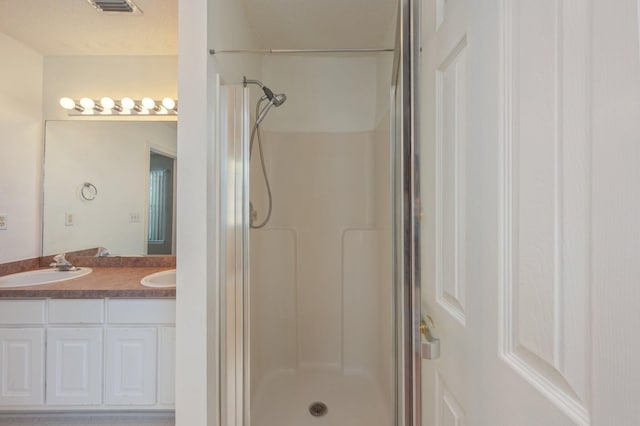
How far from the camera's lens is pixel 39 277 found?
6.31 ft

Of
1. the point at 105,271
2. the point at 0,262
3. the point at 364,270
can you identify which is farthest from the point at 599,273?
the point at 0,262

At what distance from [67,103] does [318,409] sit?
8.96ft

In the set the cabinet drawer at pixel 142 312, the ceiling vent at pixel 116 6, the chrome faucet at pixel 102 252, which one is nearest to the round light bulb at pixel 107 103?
the ceiling vent at pixel 116 6

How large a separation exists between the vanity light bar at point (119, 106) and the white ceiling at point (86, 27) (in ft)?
1.11

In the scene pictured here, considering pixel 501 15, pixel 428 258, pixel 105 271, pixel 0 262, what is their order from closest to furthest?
pixel 501 15 < pixel 428 258 < pixel 0 262 < pixel 105 271

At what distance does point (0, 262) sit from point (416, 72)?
2.69 meters

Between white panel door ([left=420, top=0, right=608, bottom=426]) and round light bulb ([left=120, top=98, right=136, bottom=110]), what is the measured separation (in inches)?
84.9

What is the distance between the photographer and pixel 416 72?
1.98 feet

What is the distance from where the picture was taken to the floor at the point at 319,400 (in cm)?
170

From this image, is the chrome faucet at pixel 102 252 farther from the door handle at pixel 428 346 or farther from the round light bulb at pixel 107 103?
the door handle at pixel 428 346

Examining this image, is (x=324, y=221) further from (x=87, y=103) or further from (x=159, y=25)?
(x=87, y=103)

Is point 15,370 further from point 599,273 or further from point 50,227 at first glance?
point 599,273

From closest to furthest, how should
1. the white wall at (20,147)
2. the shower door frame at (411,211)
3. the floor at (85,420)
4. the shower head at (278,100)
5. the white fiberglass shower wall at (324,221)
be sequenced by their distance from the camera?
the shower door frame at (411,211) → the shower head at (278,100) → the floor at (85,420) → the white wall at (20,147) → the white fiberglass shower wall at (324,221)

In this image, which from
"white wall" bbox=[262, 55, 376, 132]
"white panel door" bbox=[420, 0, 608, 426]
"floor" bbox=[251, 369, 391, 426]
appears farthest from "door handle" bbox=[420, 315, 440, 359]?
"white wall" bbox=[262, 55, 376, 132]
